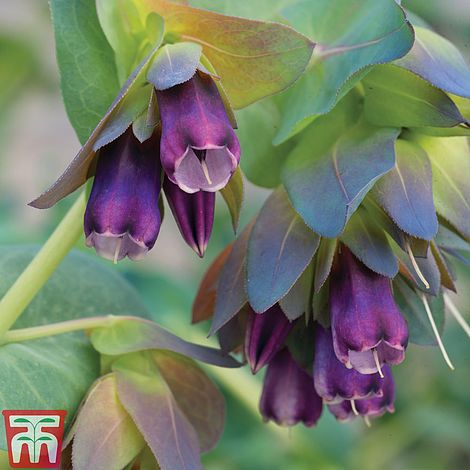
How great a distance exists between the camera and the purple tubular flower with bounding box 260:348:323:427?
79 centimetres

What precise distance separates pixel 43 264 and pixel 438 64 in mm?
361

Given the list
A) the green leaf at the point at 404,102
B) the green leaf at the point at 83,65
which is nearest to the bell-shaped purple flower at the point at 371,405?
the green leaf at the point at 404,102

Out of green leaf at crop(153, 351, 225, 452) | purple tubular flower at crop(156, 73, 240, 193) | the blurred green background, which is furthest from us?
the blurred green background

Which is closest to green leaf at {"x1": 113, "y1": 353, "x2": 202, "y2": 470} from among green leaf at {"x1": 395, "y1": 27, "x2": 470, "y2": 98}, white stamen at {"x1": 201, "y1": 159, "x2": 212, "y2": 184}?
white stamen at {"x1": 201, "y1": 159, "x2": 212, "y2": 184}

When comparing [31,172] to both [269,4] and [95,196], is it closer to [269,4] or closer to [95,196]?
[269,4]

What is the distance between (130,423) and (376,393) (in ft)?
0.65

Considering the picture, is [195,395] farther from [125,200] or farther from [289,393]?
[125,200]

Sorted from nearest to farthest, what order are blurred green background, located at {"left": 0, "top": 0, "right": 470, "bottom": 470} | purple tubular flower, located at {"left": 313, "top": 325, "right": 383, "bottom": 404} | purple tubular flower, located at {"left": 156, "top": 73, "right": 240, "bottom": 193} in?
purple tubular flower, located at {"left": 156, "top": 73, "right": 240, "bottom": 193}, purple tubular flower, located at {"left": 313, "top": 325, "right": 383, "bottom": 404}, blurred green background, located at {"left": 0, "top": 0, "right": 470, "bottom": 470}

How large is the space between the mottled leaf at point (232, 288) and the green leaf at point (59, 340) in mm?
143

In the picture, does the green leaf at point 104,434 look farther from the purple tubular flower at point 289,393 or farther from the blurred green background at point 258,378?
the blurred green background at point 258,378

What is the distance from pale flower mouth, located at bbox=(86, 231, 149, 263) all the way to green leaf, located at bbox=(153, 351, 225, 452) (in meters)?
0.20

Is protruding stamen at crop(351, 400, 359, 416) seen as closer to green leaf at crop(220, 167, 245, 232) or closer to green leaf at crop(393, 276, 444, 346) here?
green leaf at crop(393, 276, 444, 346)

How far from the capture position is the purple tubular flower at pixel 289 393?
791 millimetres

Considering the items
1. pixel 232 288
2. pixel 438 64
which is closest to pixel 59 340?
pixel 232 288
